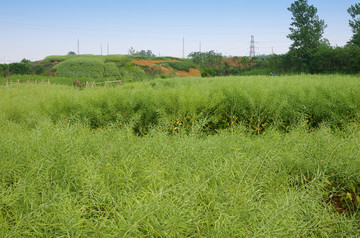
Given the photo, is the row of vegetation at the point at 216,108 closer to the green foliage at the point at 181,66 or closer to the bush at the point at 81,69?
the bush at the point at 81,69

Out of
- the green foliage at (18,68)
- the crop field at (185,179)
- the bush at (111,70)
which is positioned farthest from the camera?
the bush at (111,70)

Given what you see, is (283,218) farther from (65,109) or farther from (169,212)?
(65,109)

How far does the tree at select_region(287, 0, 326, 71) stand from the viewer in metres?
26.5

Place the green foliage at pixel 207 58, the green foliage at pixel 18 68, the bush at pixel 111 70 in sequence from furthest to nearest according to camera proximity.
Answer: the green foliage at pixel 207 58
the bush at pixel 111 70
the green foliage at pixel 18 68

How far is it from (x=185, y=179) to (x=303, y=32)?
95.8 ft

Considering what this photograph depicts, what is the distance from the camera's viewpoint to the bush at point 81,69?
3300 cm

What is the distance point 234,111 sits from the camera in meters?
4.93

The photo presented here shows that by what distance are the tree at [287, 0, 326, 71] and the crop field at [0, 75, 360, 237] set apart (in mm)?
24260

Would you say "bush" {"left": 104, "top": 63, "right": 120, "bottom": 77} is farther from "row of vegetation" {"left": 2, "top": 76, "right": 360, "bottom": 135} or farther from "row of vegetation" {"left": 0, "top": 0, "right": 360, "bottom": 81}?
"row of vegetation" {"left": 2, "top": 76, "right": 360, "bottom": 135}

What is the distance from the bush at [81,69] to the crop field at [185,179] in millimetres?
30221

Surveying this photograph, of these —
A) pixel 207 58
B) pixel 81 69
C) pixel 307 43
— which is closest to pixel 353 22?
pixel 307 43

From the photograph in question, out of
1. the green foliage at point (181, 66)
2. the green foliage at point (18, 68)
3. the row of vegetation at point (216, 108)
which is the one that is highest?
the green foliage at point (181, 66)

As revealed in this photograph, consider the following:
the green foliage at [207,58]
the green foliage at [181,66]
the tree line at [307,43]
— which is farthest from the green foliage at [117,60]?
the tree line at [307,43]

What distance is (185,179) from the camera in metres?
1.70
